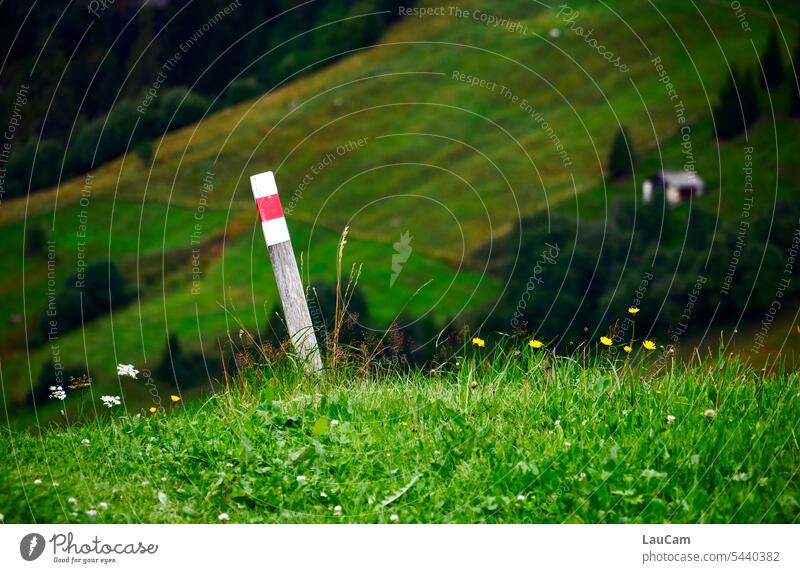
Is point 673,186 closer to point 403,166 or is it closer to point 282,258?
point 403,166

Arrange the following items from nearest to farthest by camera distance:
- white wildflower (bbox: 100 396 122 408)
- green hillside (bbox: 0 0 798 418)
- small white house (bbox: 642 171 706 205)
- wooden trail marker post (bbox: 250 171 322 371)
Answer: white wildflower (bbox: 100 396 122 408), wooden trail marker post (bbox: 250 171 322 371), green hillside (bbox: 0 0 798 418), small white house (bbox: 642 171 706 205)

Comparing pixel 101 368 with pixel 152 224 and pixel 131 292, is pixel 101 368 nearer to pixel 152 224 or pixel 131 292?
pixel 131 292

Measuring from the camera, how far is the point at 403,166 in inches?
3140

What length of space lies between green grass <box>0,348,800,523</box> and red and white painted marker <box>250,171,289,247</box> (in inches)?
41.0

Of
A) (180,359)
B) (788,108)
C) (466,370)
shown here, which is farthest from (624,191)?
(466,370)

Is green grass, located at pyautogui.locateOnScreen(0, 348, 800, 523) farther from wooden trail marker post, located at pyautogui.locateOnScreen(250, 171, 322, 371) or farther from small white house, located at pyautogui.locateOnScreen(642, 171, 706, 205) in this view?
small white house, located at pyautogui.locateOnScreen(642, 171, 706, 205)

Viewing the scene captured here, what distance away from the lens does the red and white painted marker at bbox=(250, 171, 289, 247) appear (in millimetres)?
7062

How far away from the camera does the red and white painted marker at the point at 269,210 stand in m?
7.06

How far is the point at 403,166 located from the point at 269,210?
73.3 metres

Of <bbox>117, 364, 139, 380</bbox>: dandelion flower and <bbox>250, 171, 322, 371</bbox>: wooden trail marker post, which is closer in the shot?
<bbox>117, 364, 139, 380</bbox>: dandelion flower

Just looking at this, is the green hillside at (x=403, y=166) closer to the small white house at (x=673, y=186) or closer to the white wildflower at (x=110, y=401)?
the small white house at (x=673, y=186)

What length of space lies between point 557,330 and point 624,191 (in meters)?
35.0

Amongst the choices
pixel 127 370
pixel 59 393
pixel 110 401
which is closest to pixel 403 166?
pixel 110 401

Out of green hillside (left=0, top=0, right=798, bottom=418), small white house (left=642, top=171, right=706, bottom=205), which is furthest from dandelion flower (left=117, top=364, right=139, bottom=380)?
small white house (left=642, top=171, right=706, bottom=205)
